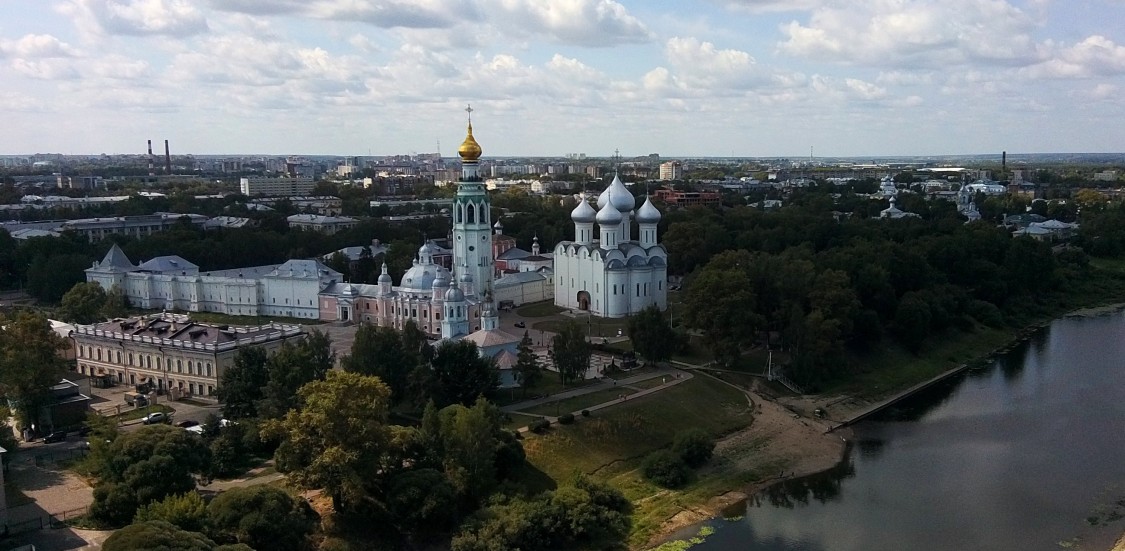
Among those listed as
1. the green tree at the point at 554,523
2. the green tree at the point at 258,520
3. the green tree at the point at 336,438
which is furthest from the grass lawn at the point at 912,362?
the green tree at the point at 258,520

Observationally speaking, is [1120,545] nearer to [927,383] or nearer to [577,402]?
[577,402]

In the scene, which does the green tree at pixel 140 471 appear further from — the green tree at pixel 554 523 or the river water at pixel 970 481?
the river water at pixel 970 481

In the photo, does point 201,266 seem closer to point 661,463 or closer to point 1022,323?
point 661,463

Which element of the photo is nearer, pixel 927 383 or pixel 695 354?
pixel 927 383

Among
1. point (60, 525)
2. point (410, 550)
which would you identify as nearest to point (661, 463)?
point (410, 550)

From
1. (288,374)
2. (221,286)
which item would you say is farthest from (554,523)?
(221,286)

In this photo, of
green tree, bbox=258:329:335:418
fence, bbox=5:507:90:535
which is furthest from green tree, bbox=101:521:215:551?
green tree, bbox=258:329:335:418
